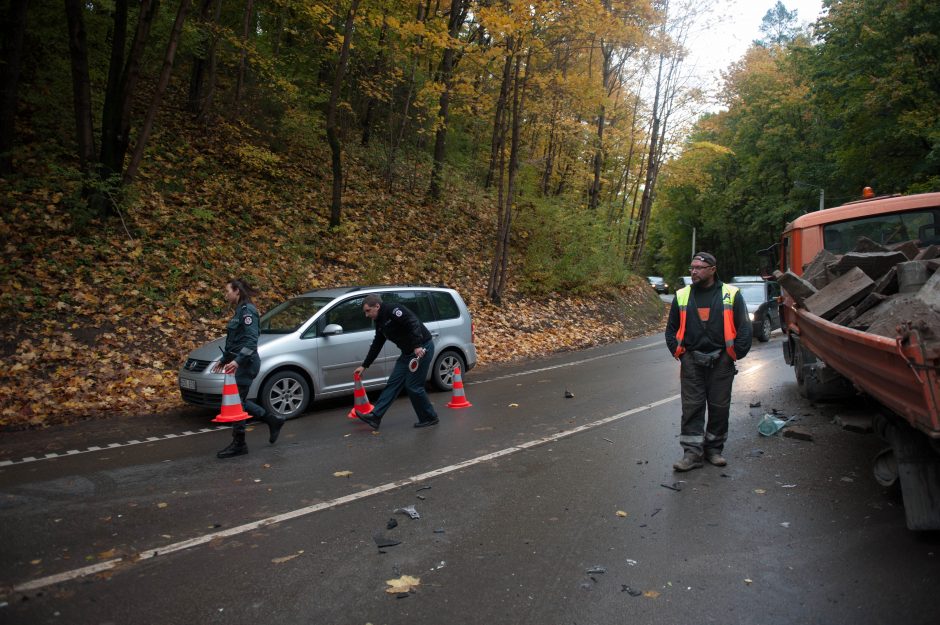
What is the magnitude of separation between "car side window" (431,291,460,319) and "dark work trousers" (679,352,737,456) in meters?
4.97

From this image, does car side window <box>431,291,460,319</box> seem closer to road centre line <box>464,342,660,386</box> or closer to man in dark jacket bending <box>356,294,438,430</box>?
road centre line <box>464,342,660,386</box>

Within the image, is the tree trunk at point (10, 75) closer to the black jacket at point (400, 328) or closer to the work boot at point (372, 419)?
the black jacket at point (400, 328)

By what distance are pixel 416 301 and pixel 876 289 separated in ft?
21.1

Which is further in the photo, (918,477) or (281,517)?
(281,517)

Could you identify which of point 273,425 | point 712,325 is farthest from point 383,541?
point 712,325

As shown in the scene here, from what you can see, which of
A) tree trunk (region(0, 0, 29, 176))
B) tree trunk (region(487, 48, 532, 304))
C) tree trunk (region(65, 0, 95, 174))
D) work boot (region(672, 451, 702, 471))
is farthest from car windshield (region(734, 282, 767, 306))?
tree trunk (region(0, 0, 29, 176))

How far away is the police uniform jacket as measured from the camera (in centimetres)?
625

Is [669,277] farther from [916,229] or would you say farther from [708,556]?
[708,556]

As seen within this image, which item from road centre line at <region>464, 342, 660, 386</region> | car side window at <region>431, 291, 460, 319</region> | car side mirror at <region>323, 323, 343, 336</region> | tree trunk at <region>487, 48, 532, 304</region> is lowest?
road centre line at <region>464, 342, 660, 386</region>

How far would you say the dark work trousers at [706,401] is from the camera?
18.3 feet

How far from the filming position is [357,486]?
209 inches

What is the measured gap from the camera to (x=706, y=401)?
228 inches

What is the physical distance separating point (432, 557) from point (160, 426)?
5.19 meters

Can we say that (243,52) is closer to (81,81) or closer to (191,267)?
(81,81)
